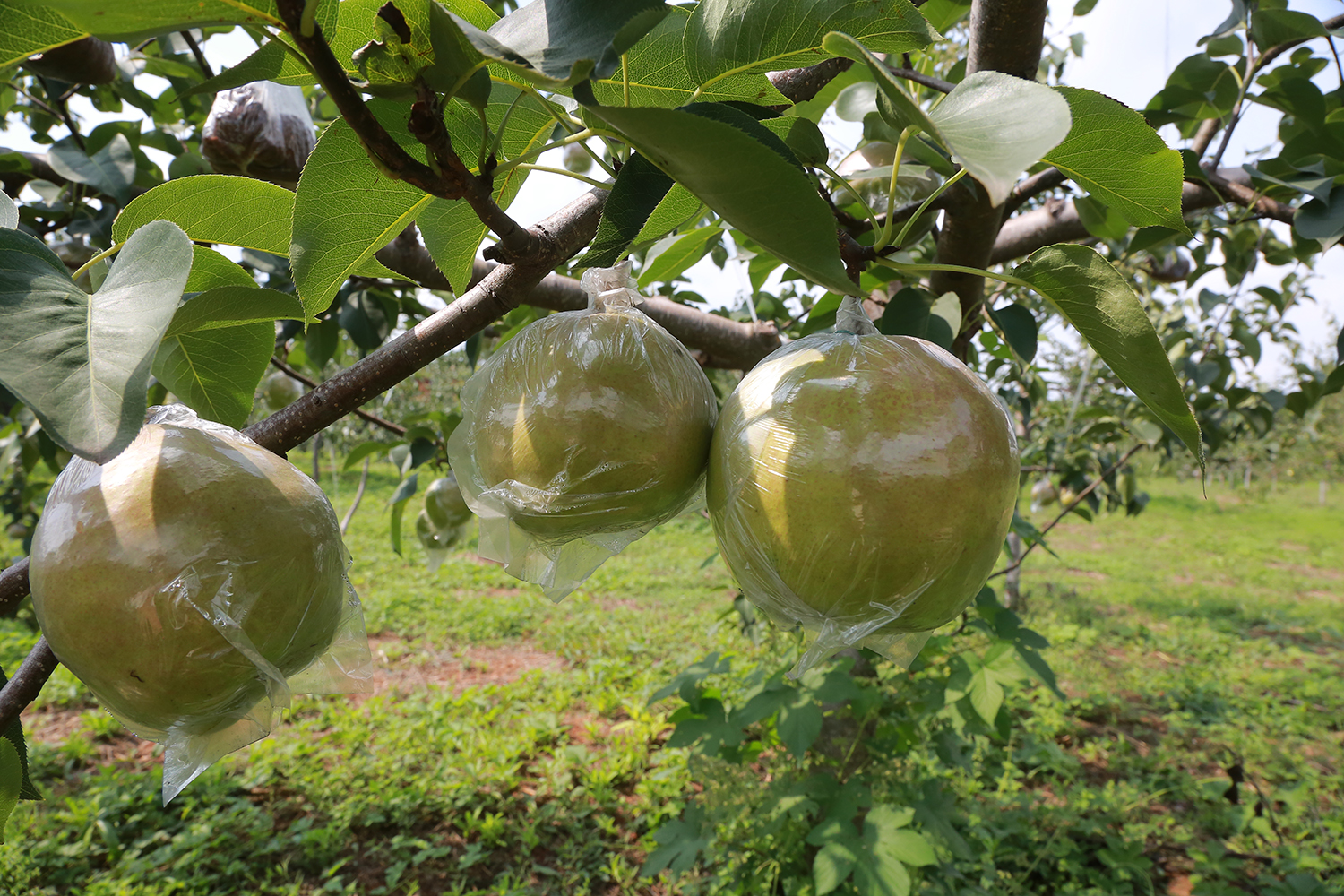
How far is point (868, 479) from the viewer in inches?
25.1

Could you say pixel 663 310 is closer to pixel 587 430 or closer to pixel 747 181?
pixel 587 430

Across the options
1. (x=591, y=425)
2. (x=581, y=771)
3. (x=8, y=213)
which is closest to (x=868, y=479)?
(x=591, y=425)

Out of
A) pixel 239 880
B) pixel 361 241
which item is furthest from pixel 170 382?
pixel 239 880

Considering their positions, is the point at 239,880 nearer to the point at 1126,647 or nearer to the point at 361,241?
the point at 361,241

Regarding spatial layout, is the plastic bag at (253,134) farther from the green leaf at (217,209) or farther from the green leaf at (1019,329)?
the green leaf at (1019,329)

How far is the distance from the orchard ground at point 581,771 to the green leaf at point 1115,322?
1679 millimetres

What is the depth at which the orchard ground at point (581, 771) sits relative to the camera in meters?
3.29

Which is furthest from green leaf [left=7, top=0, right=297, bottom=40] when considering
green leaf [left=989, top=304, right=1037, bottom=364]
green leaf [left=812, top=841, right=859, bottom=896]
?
green leaf [left=812, top=841, right=859, bottom=896]

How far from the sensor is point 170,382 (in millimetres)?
912

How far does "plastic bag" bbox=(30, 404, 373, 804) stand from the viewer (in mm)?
679

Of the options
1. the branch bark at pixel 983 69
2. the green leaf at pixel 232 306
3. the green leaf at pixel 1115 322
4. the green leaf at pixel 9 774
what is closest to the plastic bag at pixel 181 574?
the green leaf at pixel 232 306

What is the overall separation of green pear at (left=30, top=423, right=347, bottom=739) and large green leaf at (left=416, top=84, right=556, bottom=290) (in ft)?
0.95

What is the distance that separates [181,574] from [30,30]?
0.44m

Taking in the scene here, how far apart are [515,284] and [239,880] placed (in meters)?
3.57
